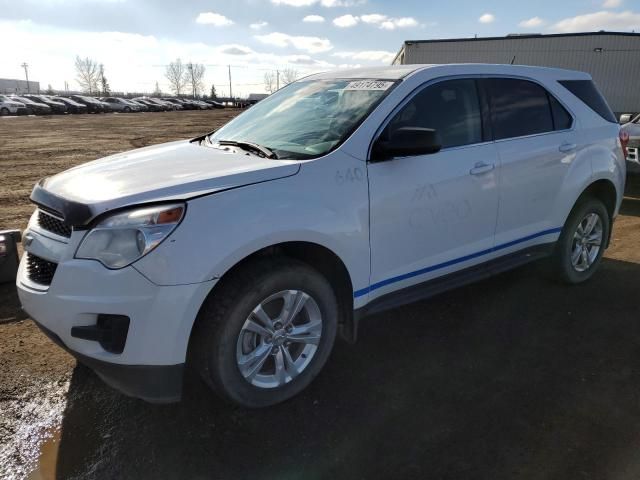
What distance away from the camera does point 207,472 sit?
2340 mm

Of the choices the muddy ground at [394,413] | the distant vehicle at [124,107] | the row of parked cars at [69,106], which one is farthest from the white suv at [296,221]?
the distant vehicle at [124,107]

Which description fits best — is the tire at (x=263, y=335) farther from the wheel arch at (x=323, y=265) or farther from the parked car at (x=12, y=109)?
the parked car at (x=12, y=109)

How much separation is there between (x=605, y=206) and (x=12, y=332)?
516 cm

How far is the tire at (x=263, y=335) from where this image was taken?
2.45 meters

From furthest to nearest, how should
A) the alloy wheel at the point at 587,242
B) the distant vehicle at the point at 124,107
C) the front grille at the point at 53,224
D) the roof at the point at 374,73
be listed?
the distant vehicle at the point at 124,107 < the alloy wheel at the point at 587,242 < the roof at the point at 374,73 < the front grille at the point at 53,224

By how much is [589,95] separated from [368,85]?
2386 millimetres

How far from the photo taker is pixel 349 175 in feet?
9.25

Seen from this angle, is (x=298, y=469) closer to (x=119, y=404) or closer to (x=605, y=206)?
(x=119, y=404)

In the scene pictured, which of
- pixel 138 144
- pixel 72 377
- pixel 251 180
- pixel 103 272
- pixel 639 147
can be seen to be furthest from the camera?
pixel 138 144

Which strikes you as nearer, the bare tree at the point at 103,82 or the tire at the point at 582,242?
the tire at the point at 582,242

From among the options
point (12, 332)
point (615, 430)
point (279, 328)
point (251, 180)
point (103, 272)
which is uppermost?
point (251, 180)

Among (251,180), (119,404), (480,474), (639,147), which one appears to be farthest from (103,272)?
(639,147)

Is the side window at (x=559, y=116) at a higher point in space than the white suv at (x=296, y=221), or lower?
higher

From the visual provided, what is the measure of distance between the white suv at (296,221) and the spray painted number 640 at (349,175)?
1 centimetres
